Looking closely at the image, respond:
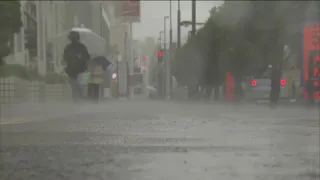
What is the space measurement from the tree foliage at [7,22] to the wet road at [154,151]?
769 cm

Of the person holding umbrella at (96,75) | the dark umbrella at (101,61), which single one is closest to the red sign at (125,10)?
the person holding umbrella at (96,75)

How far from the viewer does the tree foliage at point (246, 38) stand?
18016mm

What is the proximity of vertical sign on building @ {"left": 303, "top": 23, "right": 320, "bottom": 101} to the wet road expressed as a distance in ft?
20.9

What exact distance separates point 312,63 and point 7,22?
7369 millimetres

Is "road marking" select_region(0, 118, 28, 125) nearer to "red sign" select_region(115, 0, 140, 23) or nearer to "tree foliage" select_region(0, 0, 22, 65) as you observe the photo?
"tree foliage" select_region(0, 0, 22, 65)

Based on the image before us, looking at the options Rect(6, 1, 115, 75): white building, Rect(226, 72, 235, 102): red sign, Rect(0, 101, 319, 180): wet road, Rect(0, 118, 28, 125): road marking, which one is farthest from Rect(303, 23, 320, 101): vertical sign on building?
Rect(226, 72, 235, 102): red sign

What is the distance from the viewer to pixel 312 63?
1316 cm

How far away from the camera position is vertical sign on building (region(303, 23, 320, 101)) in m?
12.6

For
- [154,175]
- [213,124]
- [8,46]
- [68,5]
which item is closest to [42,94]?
[8,46]

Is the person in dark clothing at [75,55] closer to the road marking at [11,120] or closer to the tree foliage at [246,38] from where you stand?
the road marking at [11,120]

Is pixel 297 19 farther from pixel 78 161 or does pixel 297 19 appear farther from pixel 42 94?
pixel 78 161

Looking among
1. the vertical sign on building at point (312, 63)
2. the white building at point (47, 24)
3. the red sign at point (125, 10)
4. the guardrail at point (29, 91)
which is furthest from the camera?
the white building at point (47, 24)

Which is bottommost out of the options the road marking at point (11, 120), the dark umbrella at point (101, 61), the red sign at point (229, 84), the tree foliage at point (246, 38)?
the red sign at point (229, 84)

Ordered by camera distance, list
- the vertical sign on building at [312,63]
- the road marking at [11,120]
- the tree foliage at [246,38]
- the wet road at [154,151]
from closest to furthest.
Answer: the wet road at [154,151] → the road marking at [11,120] → the vertical sign on building at [312,63] → the tree foliage at [246,38]
